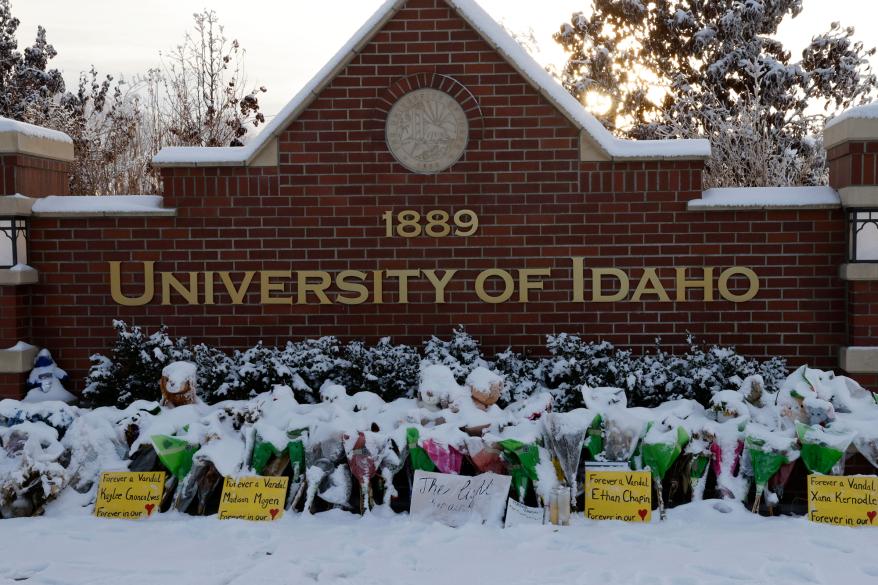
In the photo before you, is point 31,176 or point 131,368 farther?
point 31,176

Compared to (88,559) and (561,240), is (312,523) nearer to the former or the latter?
(88,559)

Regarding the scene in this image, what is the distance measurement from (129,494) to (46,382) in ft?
→ 6.97

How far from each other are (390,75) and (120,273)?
261cm

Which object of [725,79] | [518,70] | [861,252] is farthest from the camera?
[725,79]

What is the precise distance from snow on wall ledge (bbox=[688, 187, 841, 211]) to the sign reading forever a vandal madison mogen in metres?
0.48

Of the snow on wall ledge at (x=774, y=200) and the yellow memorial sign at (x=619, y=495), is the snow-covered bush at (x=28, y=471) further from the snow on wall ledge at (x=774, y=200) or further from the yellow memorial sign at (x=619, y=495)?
the snow on wall ledge at (x=774, y=200)

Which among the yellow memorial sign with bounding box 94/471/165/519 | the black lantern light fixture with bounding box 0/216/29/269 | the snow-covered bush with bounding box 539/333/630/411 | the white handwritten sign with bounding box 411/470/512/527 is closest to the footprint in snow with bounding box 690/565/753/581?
the white handwritten sign with bounding box 411/470/512/527

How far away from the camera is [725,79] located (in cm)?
2094

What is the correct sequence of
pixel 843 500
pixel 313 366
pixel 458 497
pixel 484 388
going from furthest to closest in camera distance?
pixel 313 366 → pixel 484 388 → pixel 458 497 → pixel 843 500

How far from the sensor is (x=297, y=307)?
6.80 meters

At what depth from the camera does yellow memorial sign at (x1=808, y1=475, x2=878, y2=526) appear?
185 inches

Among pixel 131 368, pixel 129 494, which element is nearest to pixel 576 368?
pixel 129 494

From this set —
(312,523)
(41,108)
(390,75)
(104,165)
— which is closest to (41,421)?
(312,523)

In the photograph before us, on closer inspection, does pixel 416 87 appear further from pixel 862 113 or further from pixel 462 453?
→ pixel 862 113
